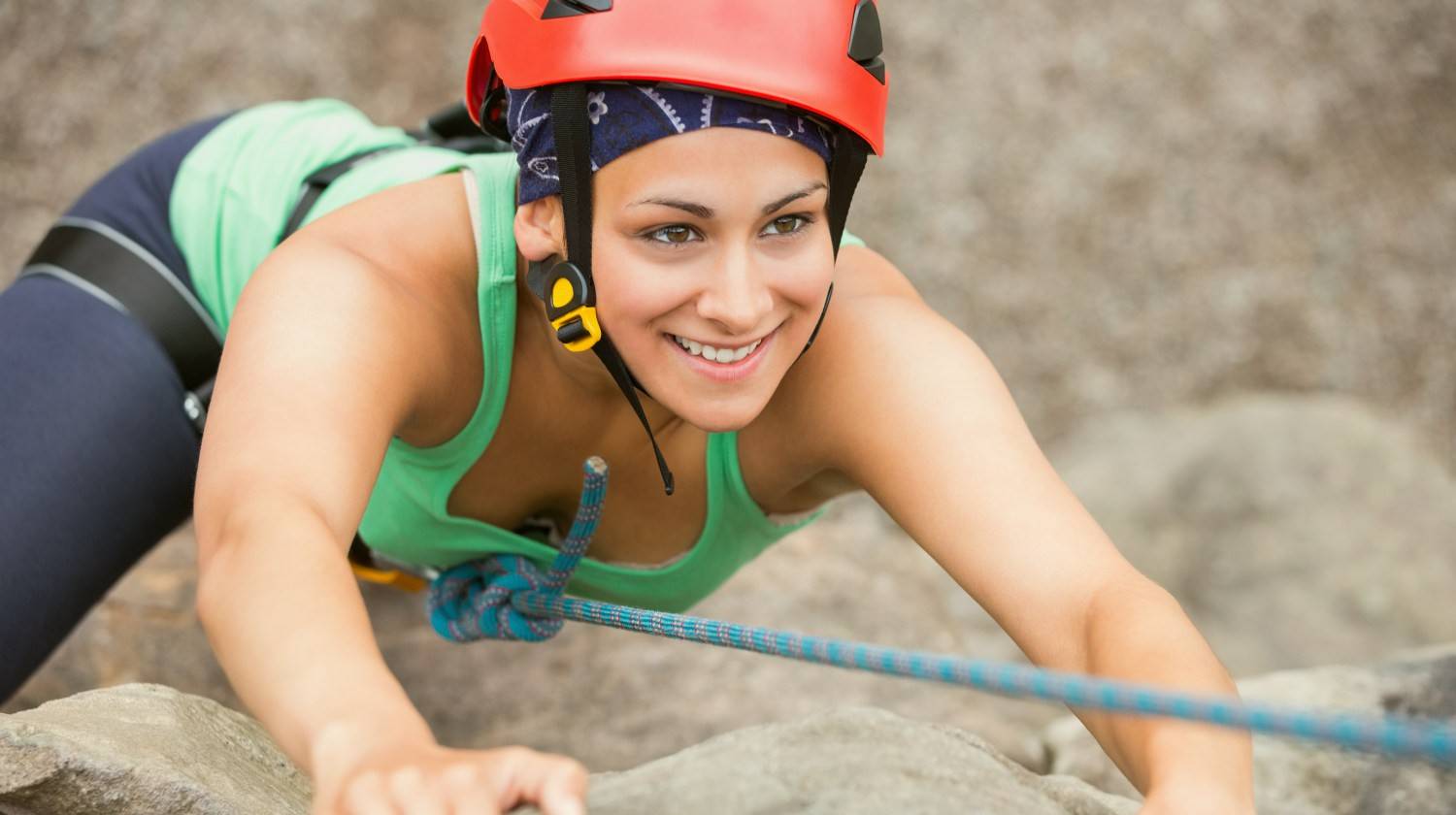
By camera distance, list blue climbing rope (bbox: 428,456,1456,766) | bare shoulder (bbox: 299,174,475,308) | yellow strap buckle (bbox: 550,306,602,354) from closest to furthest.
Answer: blue climbing rope (bbox: 428,456,1456,766) < yellow strap buckle (bbox: 550,306,602,354) < bare shoulder (bbox: 299,174,475,308)

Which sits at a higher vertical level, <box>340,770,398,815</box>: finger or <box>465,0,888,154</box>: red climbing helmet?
<box>465,0,888,154</box>: red climbing helmet

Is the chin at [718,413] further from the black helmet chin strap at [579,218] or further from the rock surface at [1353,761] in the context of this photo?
the rock surface at [1353,761]

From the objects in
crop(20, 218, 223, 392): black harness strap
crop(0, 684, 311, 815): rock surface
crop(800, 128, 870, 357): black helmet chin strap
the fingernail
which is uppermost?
crop(800, 128, 870, 357): black helmet chin strap

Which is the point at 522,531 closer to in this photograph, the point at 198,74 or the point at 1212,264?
the point at 198,74

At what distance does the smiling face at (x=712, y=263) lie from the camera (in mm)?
1644

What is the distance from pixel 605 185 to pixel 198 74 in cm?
301

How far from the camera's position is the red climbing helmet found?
1655 millimetres

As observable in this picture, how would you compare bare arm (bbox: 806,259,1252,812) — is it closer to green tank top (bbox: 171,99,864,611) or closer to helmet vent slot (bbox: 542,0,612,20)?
green tank top (bbox: 171,99,864,611)

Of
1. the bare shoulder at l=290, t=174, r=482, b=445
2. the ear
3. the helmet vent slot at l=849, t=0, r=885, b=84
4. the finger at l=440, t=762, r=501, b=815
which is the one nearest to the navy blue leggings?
the bare shoulder at l=290, t=174, r=482, b=445

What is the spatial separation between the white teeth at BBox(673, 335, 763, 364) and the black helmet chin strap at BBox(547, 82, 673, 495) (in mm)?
96

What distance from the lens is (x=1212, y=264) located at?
4543 mm

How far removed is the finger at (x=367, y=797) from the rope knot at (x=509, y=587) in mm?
841

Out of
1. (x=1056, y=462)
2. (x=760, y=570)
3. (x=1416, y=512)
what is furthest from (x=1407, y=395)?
(x=760, y=570)

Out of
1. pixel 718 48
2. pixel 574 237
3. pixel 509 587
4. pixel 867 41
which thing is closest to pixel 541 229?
pixel 574 237
